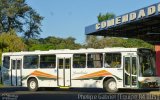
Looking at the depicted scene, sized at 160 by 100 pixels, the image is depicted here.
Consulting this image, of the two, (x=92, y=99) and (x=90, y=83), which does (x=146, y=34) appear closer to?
(x=90, y=83)

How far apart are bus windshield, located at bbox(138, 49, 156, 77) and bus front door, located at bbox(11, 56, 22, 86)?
837 cm

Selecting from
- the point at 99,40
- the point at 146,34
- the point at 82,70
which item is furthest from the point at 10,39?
the point at 82,70

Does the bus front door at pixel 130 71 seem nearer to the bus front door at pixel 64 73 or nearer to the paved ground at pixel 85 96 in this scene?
the paved ground at pixel 85 96

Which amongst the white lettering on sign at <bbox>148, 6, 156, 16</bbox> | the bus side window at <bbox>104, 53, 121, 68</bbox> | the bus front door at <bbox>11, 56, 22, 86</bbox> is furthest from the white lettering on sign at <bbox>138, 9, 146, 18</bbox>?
the bus front door at <bbox>11, 56, 22, 86</bbox>

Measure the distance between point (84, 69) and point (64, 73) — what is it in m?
1.42

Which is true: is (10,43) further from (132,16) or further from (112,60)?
(132,16)

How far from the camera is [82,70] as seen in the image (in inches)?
1141

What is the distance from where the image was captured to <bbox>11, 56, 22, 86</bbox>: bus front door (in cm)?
3144

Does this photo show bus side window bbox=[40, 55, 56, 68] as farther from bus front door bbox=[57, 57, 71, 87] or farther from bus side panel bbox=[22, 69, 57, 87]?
bus front door bbox=[57, 57, 71, 87]

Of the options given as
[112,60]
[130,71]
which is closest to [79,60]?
[112,60]

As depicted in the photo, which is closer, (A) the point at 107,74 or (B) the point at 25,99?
(B) the point at 25,99

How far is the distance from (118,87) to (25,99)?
7328 millimetres

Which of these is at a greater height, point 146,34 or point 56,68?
point 146,34

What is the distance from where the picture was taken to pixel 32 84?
3102 centimetres
